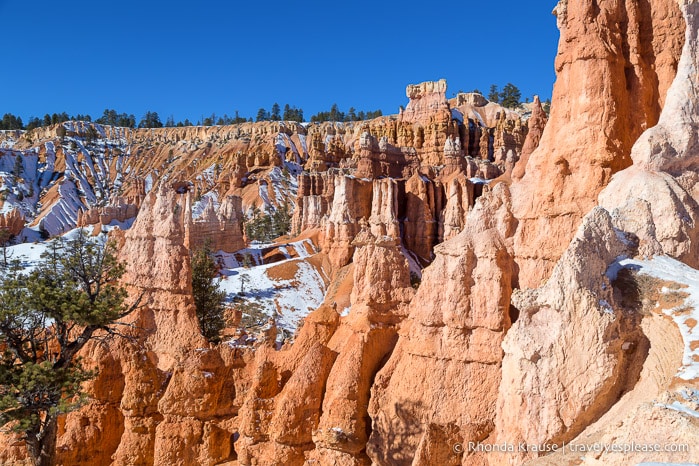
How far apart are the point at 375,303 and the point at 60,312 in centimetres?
671

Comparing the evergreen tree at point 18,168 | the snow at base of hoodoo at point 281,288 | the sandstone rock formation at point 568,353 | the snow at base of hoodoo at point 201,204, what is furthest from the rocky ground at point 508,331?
the evergreen tree at point 18,168

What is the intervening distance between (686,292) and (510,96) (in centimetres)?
11517

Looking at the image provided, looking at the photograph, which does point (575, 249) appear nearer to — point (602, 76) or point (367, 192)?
point (602, 76)

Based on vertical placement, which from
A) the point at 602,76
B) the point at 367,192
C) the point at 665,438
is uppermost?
the point at 367,192

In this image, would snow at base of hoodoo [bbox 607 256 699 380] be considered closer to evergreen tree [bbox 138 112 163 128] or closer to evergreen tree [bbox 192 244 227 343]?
evergreen tree [bbox 192 244 227 343]

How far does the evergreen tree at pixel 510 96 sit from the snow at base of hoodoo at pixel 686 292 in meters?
111

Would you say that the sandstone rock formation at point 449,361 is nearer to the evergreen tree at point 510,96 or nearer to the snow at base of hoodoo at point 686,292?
the snow at base of hoodoo at point 686,292

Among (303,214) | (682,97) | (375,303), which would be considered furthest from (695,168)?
(303,214)

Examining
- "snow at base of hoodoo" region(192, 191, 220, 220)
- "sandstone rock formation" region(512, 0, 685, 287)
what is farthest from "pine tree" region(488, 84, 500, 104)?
"sandstone rock formation" region(512, 0, 685, 287)

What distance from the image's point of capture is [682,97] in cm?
1079

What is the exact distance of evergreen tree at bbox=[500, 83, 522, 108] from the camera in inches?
4451

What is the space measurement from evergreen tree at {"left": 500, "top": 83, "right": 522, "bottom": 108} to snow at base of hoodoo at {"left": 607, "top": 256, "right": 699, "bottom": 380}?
365ft

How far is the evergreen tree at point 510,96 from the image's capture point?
371ft

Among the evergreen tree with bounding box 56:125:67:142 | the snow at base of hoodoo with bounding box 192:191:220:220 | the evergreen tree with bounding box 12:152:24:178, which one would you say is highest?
the evergreen tree with bounding box 56:125:67:142
